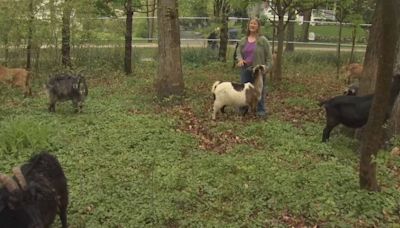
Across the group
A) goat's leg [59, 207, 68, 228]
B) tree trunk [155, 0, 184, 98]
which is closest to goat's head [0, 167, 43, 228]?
goat's leg [59, 207, 68, 228]

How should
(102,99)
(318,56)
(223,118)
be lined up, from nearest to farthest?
1. (223,118)
2. (102,99)
3. (318,56)

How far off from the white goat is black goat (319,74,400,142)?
1.60 meters

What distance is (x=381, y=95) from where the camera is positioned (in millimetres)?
5543

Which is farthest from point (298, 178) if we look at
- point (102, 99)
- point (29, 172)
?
point (102, 99)

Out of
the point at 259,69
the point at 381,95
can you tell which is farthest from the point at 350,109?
the point at 381,95

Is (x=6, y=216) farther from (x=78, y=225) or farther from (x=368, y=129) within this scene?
(x=368, y=129)

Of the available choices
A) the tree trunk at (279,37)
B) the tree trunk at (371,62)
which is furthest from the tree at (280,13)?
the tree trunk at (371,62)

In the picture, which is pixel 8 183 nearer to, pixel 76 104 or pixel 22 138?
pixel 22 138

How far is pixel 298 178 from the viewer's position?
662 cm

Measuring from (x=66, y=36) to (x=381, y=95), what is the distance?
38.5 feet

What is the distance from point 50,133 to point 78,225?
10.2 ft

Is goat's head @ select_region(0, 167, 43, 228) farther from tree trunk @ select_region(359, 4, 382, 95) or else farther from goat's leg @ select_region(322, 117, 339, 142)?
tree trunk @ select_region(359, 4, 382, 95)

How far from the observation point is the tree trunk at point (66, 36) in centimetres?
1463

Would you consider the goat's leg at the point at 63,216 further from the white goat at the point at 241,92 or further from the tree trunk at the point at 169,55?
the tree trunk at the point at 169,55
